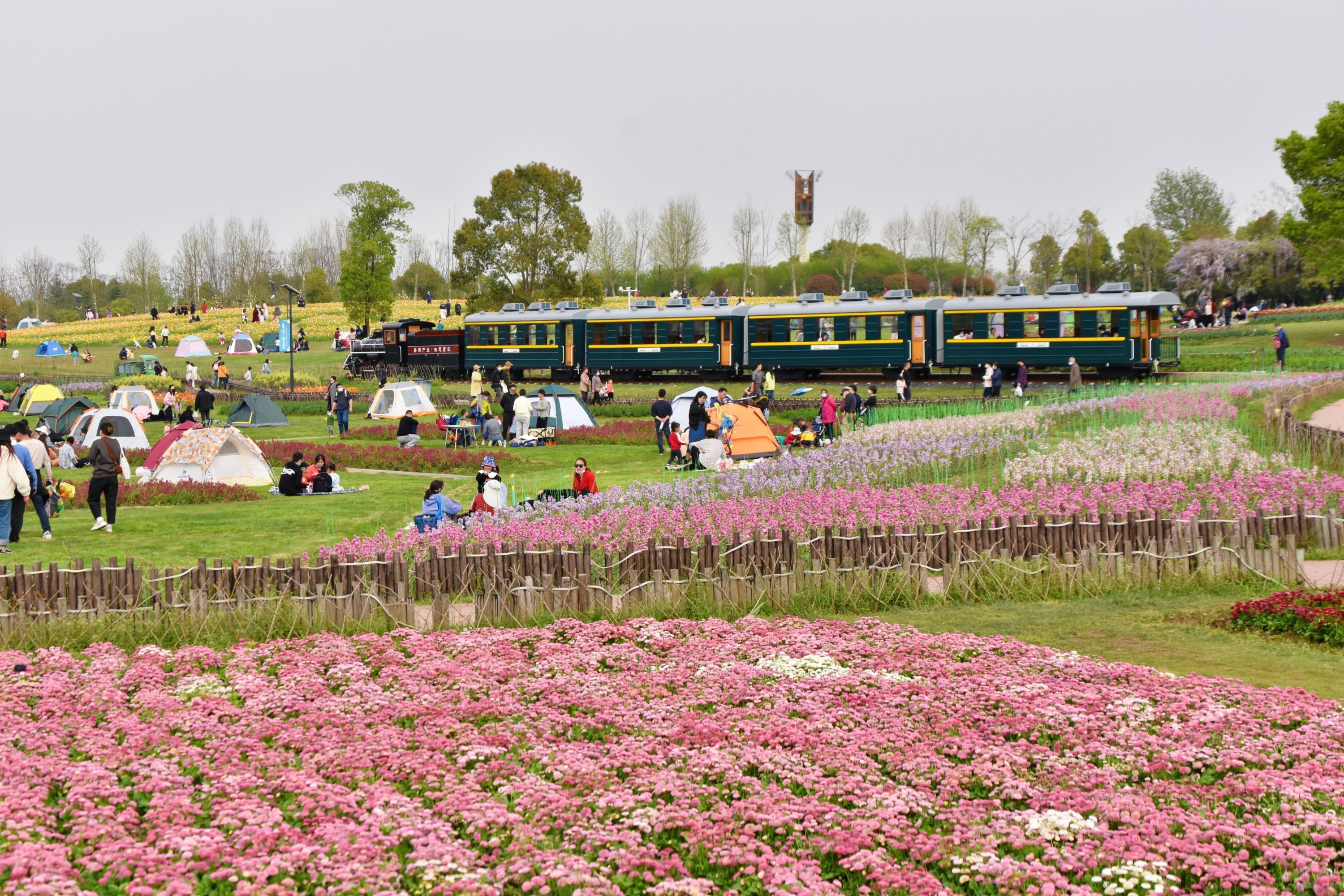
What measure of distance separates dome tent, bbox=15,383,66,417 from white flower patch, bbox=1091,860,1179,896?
3841 centimetres

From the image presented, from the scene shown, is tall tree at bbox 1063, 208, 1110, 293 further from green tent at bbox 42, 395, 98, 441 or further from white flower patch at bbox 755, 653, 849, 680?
white flower patch at bbox 755, 653, 849, 680

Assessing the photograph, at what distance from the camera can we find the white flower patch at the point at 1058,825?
5.34m

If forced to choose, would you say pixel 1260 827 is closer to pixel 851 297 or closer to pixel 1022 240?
Answer: pixel 851 297

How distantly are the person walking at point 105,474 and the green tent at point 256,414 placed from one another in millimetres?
17840

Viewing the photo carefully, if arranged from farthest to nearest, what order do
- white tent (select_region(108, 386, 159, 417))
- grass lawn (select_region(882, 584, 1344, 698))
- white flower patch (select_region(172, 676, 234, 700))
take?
white tent (select_region(108, 386, 159, 417)) < grass lawn (select_region(882, 584, 1344, 698)) < white flower patch (select_region(172, 676, 234, 700))

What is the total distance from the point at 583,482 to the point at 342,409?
50.5 ft

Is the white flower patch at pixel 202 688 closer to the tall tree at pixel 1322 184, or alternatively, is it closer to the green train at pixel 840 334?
the green train at pixel 840 334

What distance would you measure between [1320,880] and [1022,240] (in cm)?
8138

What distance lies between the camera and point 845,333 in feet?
124

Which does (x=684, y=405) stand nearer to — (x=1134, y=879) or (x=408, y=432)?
(x=408, y=432)

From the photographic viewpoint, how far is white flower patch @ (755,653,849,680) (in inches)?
312

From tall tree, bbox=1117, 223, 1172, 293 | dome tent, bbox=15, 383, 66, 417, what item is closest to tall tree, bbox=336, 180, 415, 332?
dome tent, bbox=15, 383, 66, 417

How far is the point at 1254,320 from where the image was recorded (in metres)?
53.8

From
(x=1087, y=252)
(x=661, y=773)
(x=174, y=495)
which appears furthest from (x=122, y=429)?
(x=1087, y=252)
